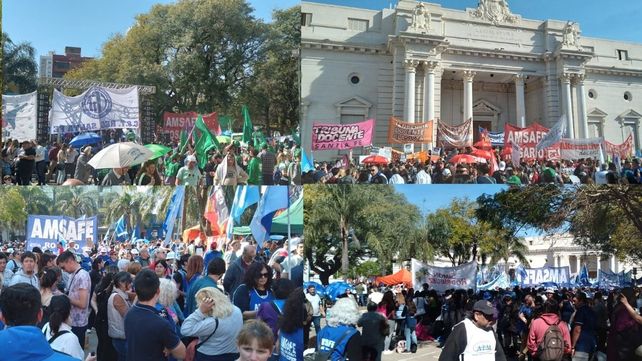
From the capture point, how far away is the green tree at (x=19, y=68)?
25.9ft

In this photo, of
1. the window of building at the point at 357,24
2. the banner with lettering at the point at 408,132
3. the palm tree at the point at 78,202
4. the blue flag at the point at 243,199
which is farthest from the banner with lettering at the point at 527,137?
the palm tree at the point at 78,202

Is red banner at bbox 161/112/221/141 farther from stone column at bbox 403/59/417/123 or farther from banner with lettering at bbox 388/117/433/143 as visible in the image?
stone column at bbox 403/59/417/123

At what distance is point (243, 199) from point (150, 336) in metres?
2.69

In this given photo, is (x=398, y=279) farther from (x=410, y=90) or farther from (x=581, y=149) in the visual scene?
(x=581, y=149)

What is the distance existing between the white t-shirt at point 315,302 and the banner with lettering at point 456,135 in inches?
166

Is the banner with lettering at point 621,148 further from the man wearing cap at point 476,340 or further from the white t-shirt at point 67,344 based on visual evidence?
the white t-shirt at point 67,344

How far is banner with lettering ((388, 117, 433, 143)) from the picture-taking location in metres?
8.14

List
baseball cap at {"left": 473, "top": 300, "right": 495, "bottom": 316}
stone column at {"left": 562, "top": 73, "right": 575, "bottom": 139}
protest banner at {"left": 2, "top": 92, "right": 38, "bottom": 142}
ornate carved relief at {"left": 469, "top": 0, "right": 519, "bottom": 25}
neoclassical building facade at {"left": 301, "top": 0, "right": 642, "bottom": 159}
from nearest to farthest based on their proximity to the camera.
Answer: baseball cap at {"left": 473, "top": 300, "right": 495, "bottom": 316} → neoclassical building facade at {"left": 301, "top": 0, "right": 642, "bottom": 159} → protest banner at {"left": 2, "top": 92, "right": 38, "bottom": 142} → ornate carved relief at {"left": 469, "top": 0, "right": 519, "bottom": 25} → stone column at {"left": 562, "top": 73, "right": 575, "bottom": 139}

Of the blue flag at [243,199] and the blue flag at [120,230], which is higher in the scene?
the blue flag at [243,199]

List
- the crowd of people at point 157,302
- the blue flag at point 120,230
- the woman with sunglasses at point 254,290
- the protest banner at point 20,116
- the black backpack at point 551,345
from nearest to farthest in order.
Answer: the crowd of people at point 157,302 < the woman with sunglasses at point 254,290 < the black backpack at point 551,345 < the blue flag at point 120,230 < the protest banner at point 20,116

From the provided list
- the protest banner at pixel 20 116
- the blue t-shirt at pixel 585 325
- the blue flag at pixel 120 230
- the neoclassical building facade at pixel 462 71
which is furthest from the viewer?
the protest banner at pixel 20 116

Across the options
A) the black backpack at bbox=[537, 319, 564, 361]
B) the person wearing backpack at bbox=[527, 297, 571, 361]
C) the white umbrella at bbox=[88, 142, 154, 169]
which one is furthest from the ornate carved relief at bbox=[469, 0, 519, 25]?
the white umbrella at bbox=[88, 142, 154, 169]

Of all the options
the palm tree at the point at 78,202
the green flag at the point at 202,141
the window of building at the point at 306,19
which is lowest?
the palm tree at the point at 78,202

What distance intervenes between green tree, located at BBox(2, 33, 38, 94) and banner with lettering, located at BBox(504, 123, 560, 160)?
288 inches
